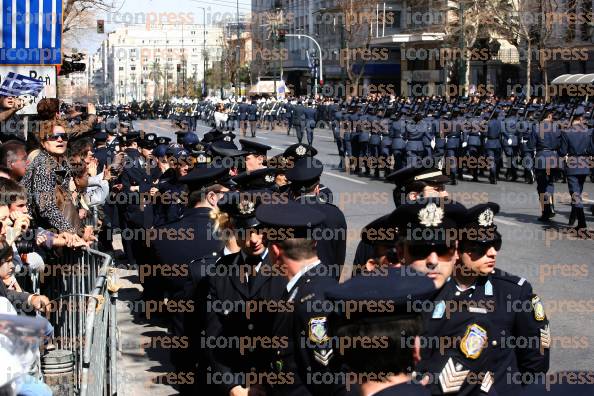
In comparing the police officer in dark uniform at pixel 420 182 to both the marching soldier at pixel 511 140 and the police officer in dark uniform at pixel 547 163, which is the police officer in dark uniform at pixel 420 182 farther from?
the marching soldier at pixel 511 140

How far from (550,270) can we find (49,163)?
6778 mm

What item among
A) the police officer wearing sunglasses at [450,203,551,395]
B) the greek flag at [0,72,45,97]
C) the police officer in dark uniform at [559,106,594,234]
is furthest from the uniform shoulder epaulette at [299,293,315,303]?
the police officer in dark uniform at [559,106,594,234]

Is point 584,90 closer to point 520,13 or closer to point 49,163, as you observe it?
point 520,13

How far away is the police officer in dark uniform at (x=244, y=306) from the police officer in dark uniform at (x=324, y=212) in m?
1.32

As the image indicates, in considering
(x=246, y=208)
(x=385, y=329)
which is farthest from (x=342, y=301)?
(x=246, y=208)

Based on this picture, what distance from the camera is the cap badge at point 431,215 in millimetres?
4777

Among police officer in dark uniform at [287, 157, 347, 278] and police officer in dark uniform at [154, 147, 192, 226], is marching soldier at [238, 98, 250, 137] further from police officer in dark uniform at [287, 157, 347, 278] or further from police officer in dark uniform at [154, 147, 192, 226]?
police officer in dark uniform at [287, 157, 347, 278]

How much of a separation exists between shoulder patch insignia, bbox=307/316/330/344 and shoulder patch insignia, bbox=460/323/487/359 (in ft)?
1.92

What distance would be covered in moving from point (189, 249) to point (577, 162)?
34.6 feet

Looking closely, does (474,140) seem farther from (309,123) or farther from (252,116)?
(252,116)

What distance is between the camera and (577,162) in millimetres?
16250

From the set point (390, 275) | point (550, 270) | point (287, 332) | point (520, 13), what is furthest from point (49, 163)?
point (520, 13)

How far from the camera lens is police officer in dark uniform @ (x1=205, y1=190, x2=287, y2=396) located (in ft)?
16.3

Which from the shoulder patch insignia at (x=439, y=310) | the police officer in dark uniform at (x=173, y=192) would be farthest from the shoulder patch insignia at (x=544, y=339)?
the police officer in dark uniform at (x=173, y=192)
